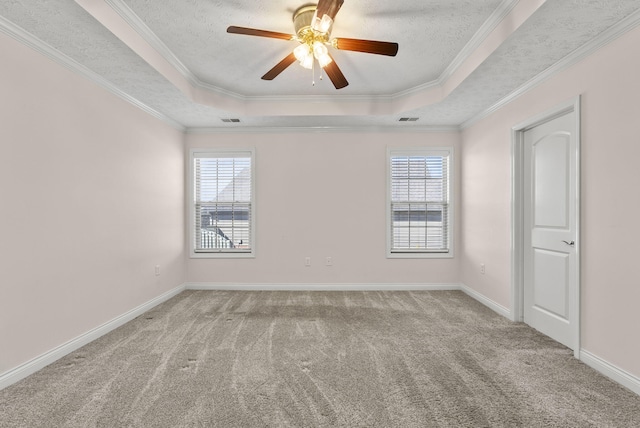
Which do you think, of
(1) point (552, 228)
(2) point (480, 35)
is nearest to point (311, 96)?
(2) point (480, 35)

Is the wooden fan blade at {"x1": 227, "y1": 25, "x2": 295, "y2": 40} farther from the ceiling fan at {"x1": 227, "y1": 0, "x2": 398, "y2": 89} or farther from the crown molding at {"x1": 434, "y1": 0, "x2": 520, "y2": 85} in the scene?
the crown molding at {"x1": 434, "y1": 0, "x2": 520, "y2": 85}

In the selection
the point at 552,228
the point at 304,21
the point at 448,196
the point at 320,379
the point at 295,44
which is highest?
the point at 295,44

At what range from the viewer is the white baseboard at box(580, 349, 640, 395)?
2.06 metres

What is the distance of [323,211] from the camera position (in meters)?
4.81

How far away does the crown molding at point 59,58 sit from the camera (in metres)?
2.18

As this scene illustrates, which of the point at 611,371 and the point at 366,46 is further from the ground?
the point at 366,46

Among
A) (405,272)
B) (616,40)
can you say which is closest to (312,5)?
(616,40)

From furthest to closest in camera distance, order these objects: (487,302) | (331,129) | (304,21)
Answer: (331,129) < (487,302) < (304,21)

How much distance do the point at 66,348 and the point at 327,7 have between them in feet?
11.0

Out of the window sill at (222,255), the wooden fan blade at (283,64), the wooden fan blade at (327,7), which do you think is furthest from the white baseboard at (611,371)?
the window sill at (222,255)

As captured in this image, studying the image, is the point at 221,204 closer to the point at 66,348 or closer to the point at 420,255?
the point at 66,348

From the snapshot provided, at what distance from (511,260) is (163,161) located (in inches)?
178

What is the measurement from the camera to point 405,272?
15.8ft

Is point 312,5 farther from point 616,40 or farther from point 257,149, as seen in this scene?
point 257,149
